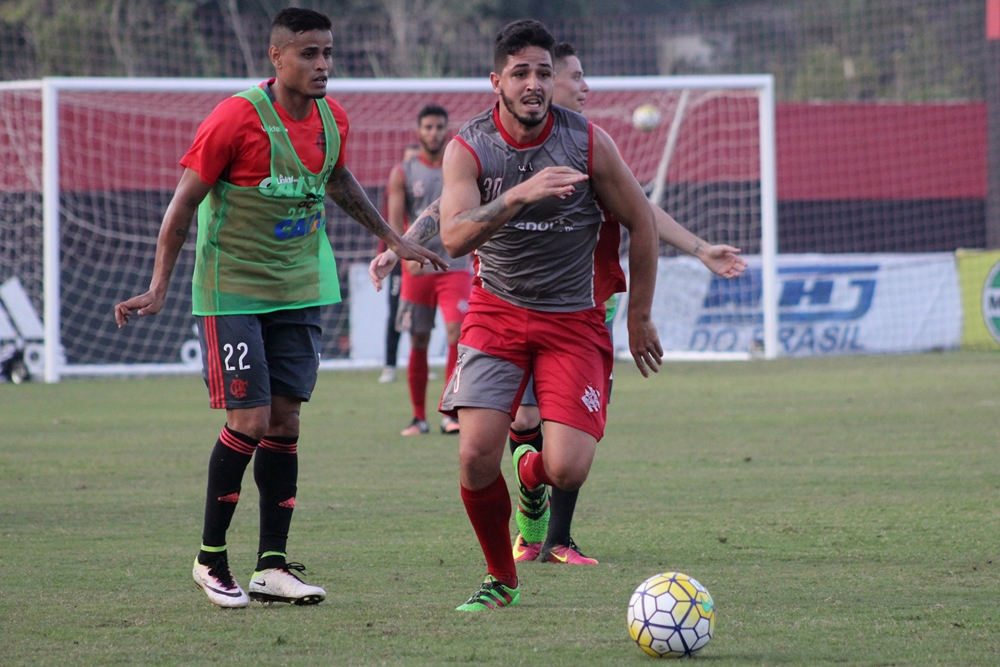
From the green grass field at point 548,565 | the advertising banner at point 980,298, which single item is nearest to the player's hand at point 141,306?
the green grass field at point 548,565

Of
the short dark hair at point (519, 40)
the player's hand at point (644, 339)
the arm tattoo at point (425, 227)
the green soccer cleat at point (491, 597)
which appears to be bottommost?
the green soccer cleat at point (491, 597)

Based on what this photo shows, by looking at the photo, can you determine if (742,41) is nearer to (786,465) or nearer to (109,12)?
(109,12)

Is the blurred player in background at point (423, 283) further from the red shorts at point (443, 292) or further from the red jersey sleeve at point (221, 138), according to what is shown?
the red jersey sleeve at point (221, 138)

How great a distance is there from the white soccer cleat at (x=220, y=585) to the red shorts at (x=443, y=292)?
5252mm

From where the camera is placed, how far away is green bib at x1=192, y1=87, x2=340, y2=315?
15.4 ft

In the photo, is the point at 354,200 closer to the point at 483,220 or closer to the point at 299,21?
the point at 299,21

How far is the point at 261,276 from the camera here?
4742 mm

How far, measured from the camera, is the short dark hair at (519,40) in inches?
176

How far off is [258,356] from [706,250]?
1.80 meters

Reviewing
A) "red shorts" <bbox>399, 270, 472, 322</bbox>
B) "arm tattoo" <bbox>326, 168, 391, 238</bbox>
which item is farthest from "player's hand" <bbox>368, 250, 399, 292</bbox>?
"red shorts" <bbox>399, 270, 472, 322</bbox>

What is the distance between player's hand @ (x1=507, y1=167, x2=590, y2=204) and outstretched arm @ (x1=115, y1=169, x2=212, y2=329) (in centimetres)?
118

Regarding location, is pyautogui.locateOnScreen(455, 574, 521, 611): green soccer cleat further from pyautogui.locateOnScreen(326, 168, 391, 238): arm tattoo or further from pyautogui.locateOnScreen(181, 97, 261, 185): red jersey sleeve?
pyautogui.locateOnScreen(181, 97, 261, 185): red jersey sleeve

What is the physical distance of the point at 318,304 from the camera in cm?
489

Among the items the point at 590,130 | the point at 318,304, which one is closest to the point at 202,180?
the point at 318,304
